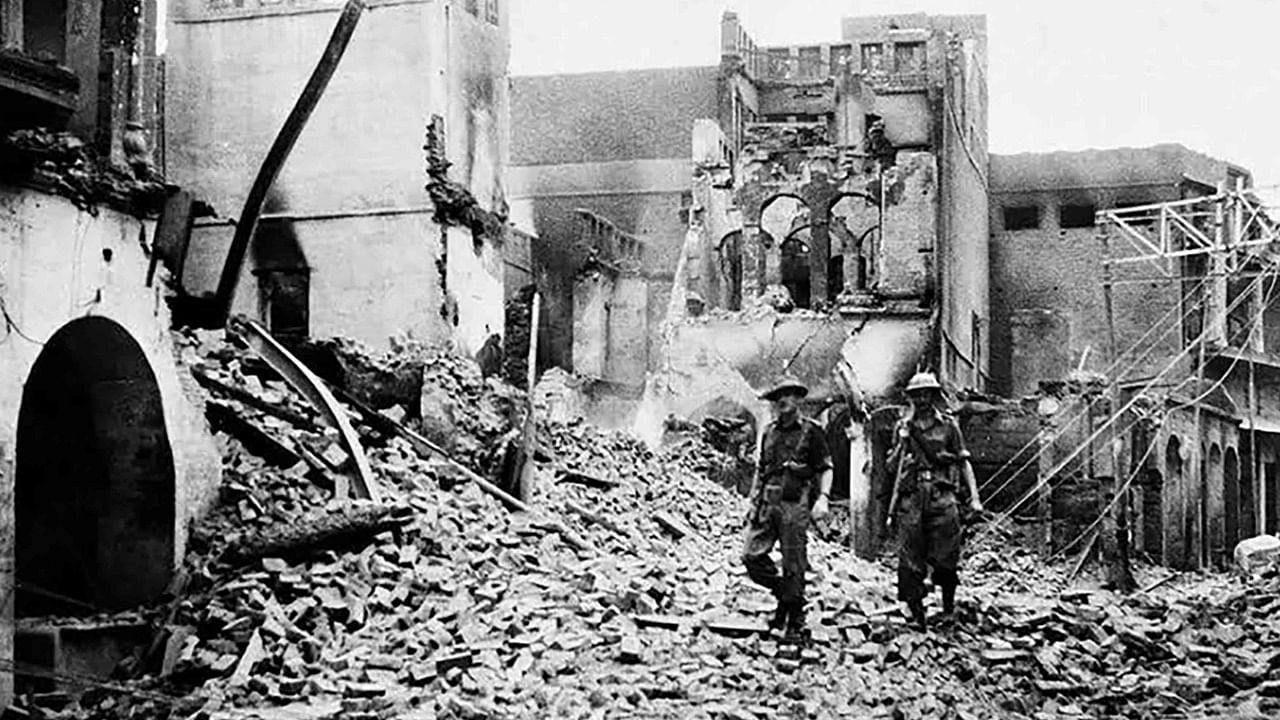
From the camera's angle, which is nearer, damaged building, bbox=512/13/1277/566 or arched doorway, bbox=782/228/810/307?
damaged building, bbox=512/13/1277/566

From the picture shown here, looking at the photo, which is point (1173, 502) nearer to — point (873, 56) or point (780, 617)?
point (780, 617)

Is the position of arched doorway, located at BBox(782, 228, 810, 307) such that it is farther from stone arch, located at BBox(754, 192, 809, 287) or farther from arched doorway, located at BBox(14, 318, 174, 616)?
arched doorway, located at BBox(14, 318, 174, 616)

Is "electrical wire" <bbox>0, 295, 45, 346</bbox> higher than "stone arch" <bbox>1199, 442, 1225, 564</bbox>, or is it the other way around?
"electrical wire" <bbox>0, 295, 45, 346</bbox>

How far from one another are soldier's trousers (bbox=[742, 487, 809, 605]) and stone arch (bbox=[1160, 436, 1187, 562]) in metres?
18.5

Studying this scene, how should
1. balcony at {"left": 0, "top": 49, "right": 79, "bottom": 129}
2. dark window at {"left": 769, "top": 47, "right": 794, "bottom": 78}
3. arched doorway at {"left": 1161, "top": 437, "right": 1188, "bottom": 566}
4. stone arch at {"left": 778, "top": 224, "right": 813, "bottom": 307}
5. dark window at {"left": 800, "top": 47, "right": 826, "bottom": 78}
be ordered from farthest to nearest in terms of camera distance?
dark window at {"left": 769, "top": 47, "right": 794, "bottom": 78} → dark window at {"left": 800, "top": 47, "right": 826, "bottom": 78} → stone arch at {"left": 778, "top": 224, "right": 813, "bottom": 307} → arched doorway at {"left": 1161, "top": 437, "right": 1188, "bottom": 566} → balcony at {"left": 0, "top": 49, "right": 79, "bottom": 129}

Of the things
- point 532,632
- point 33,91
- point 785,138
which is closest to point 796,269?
point 785,138

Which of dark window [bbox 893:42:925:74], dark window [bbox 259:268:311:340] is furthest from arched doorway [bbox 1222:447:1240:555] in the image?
dark window [bbox 259:268:311:340]

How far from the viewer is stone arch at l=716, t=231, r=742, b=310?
3597 cm

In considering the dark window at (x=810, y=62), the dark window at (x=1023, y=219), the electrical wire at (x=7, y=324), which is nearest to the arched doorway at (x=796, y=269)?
the dark window at (x=1023, y=219)

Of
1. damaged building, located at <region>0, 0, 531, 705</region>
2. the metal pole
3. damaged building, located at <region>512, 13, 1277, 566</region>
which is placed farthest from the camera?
damaged building, located at <region>512, 13, 1277, 566</region>

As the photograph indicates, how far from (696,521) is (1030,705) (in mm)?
9315

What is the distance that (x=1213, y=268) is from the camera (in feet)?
116

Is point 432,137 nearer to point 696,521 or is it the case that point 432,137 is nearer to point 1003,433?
point 696,521

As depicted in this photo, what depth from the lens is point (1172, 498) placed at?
28766mm
